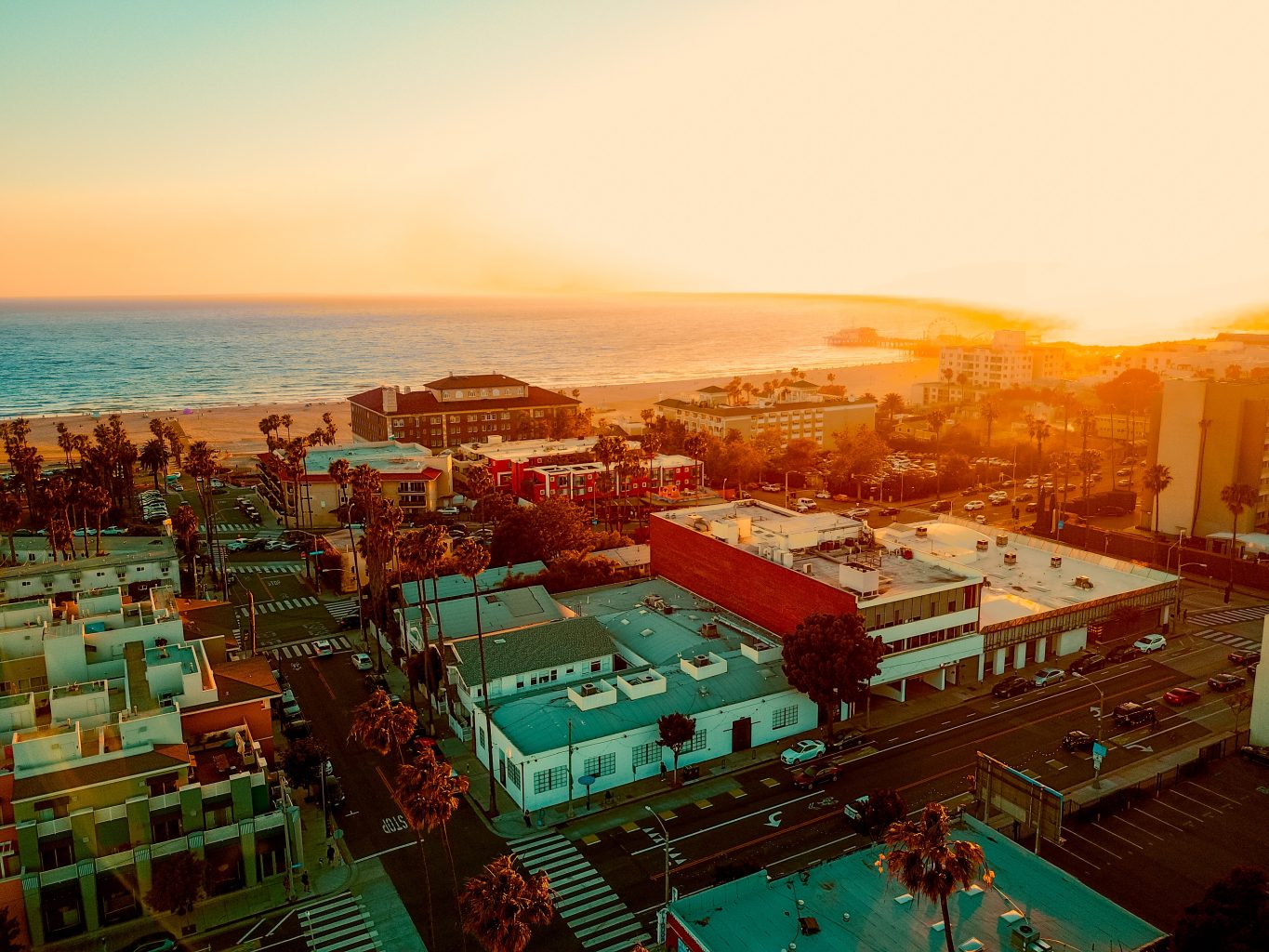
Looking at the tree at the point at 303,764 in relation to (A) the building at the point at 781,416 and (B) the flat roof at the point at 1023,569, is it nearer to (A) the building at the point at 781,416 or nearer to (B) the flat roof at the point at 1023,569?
(B) the flat roof at the point at 1023,569

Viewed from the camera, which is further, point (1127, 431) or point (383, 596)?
point (1127, 431)

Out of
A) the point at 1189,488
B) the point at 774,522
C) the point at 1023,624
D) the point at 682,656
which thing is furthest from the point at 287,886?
the point at 1189,488

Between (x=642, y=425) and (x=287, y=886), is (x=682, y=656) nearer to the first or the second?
(x=287, y=886)

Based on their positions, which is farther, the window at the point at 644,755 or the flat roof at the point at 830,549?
the flat roof at the point at 830,549

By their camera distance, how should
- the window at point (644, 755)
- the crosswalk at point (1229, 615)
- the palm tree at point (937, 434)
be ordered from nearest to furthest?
the window at point (644, 755)
the crosswalk at point (1229, 615)
the palm tree at point (937, 434)

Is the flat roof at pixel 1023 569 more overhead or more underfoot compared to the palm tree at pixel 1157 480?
more underfoot

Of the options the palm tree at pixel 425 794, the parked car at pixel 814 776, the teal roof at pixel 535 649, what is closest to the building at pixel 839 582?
the parked car at pixel 814 776

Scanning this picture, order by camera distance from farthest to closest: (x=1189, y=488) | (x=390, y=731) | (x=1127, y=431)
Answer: (x=1127, y=431) → (x=1189, y=488) → (x=390, y=731)
